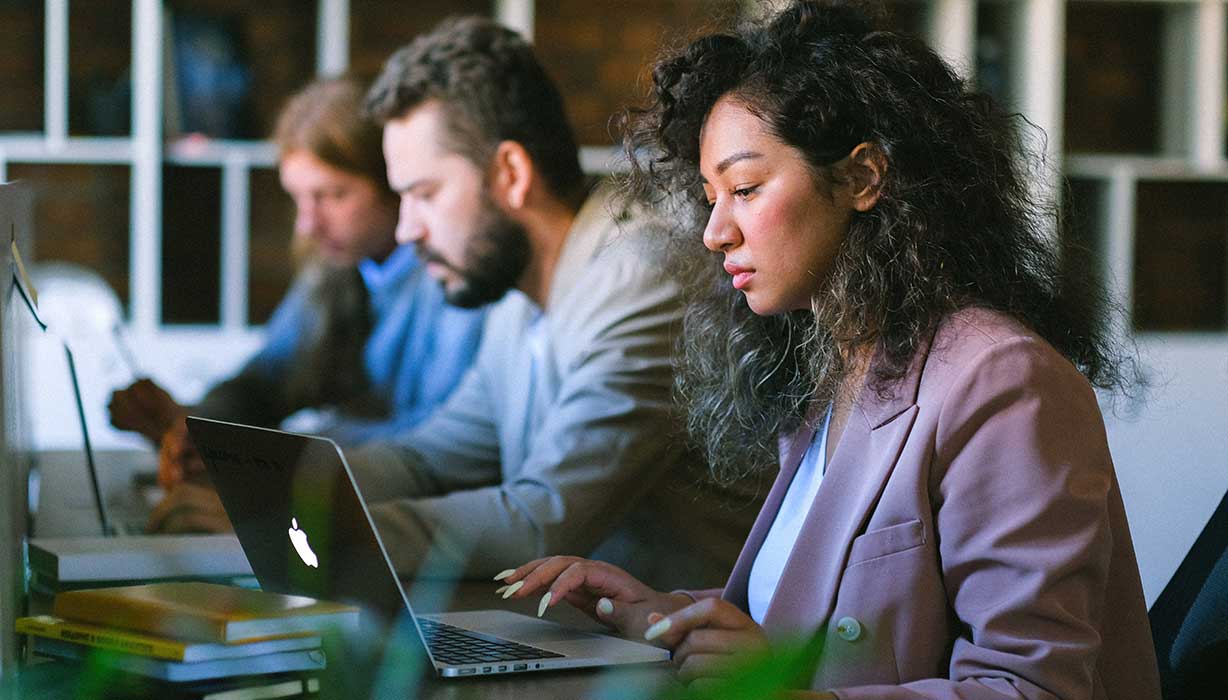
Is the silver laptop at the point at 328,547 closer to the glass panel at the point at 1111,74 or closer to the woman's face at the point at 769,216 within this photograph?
the woman's face at the point at 769,216

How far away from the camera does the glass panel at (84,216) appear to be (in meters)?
4.02

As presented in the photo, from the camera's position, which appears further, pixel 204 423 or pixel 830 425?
pixel 830 425

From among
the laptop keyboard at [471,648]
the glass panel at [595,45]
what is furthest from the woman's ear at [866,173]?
the glass panel at [595,45]

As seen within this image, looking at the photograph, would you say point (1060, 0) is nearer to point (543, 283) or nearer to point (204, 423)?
→ point (543, 283)

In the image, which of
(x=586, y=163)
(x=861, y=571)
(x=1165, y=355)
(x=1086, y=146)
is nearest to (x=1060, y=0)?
(x=1086, y=146)

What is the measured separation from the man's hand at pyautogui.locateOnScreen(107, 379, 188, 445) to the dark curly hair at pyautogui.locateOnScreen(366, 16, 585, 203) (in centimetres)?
61

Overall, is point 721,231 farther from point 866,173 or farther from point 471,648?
point 471,648

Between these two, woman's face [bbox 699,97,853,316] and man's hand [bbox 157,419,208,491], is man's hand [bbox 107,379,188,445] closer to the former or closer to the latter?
man's hand [bbox 157,419,208,491]

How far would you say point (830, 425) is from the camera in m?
1.41

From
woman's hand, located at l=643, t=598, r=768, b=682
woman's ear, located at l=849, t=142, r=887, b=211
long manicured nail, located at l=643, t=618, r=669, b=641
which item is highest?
woman's ear, located at l=849, t=142, r=887, b=211

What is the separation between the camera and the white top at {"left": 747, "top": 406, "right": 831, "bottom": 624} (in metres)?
1.39

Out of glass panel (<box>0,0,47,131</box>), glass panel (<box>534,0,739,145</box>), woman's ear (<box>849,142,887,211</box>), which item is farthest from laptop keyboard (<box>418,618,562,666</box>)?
glass panel (<box>0,0,47,131</box>)

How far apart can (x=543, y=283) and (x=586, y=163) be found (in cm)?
187

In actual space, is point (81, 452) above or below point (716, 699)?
below
